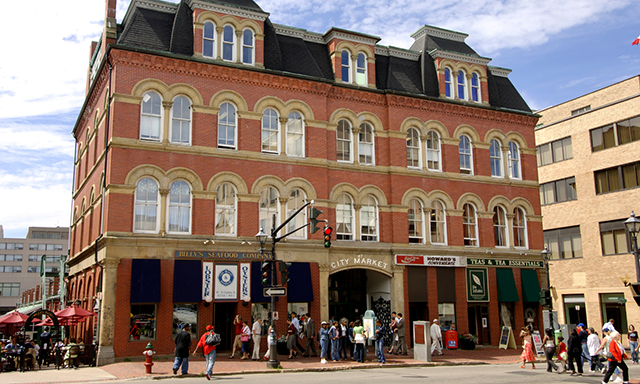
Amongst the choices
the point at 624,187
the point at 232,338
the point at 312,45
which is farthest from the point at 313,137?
the point at 624,187

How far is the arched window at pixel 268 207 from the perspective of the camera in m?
27.2

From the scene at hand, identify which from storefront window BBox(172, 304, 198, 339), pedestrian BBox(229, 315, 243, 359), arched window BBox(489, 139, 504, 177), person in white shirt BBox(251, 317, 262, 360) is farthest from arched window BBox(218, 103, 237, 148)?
arched window BBox(489, 139, 504, 177)

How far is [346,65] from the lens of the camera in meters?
30.9

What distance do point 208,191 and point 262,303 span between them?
222 inches

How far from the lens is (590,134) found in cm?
4284

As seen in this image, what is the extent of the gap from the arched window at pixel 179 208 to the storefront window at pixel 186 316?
3.28 metres

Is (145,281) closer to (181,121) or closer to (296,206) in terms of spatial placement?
(181,121)

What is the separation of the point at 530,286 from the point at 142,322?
21.1m

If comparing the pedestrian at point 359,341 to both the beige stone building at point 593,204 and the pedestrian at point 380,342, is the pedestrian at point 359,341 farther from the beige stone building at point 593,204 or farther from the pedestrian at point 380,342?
the beige stone building at point 593,204

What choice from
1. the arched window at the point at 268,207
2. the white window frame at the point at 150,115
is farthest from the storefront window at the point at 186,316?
the white window frame at the point at 150,115

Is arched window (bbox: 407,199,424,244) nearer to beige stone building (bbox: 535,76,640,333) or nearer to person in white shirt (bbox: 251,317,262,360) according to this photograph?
person in white shirt (bbox: 251,317,262,360)

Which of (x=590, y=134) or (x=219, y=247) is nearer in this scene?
(x=219, y=247)

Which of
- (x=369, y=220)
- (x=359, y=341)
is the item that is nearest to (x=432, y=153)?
(x=369, y=220)

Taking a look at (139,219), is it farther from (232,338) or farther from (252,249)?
(232,338)
